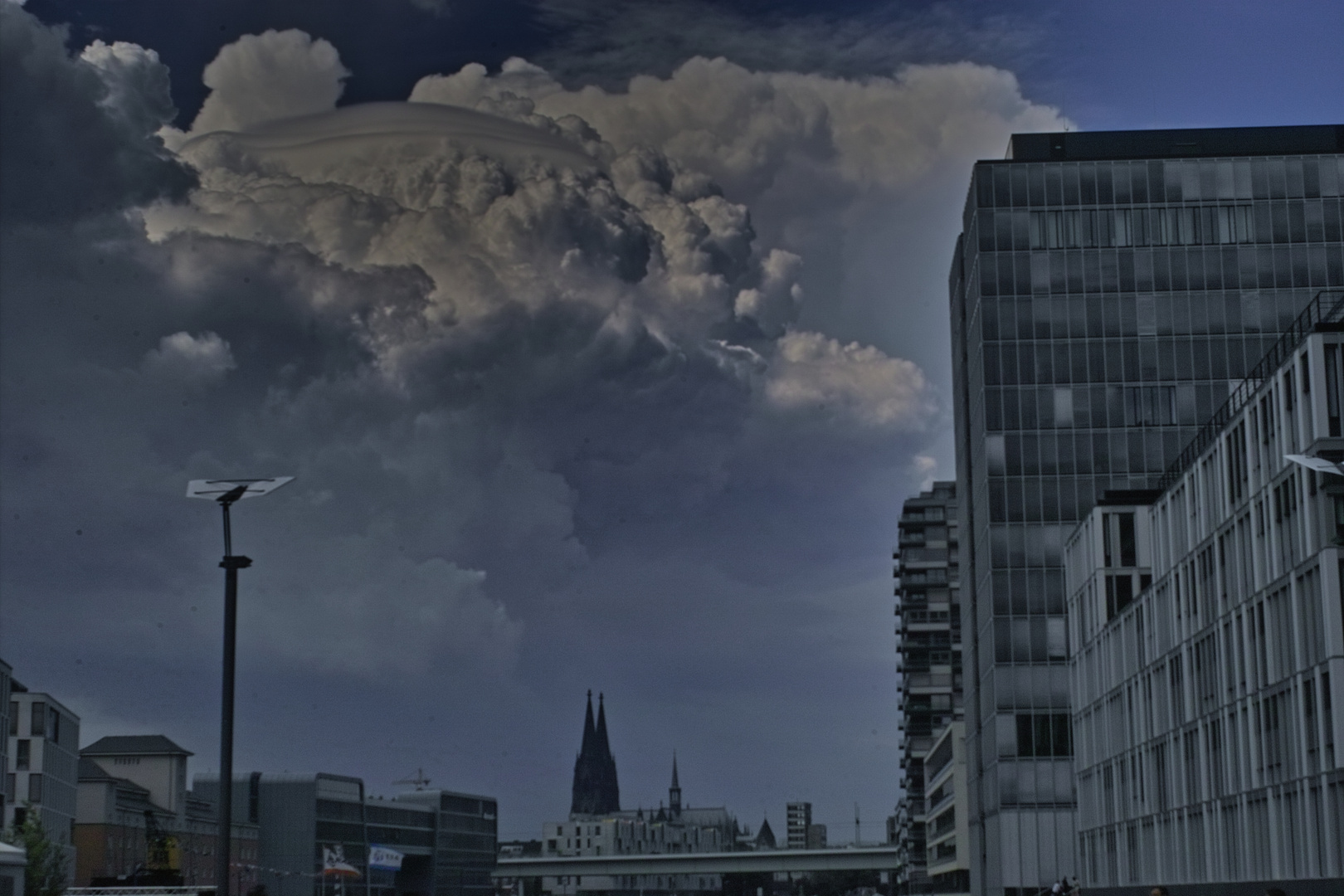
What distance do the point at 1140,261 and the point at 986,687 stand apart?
29.7m

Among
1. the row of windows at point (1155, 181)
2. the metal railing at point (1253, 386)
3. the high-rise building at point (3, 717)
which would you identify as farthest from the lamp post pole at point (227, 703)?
the high-rise building at point (3, 717)

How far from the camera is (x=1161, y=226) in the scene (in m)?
118

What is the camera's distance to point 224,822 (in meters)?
25.4

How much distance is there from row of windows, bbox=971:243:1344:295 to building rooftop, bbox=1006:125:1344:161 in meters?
8.07

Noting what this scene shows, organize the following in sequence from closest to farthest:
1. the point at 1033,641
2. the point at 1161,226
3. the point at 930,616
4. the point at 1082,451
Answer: the point at 1033,641
the point at 1082,451
the point at 1161,226
the point at 930,616

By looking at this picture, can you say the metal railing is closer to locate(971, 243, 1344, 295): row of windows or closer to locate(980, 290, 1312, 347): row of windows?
locate(980, 290, 1312, 347): row of windows

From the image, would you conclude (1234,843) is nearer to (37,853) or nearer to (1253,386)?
(1253,386)

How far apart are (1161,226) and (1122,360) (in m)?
9.41

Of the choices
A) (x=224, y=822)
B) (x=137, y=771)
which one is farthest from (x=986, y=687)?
(x=137, y=771)

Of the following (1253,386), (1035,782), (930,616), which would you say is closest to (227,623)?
(1253,386)

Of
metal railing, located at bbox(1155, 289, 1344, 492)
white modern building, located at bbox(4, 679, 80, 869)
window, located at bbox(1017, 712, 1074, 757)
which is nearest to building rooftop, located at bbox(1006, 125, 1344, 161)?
window, located at bbox(1017, 712, 1074, 757)

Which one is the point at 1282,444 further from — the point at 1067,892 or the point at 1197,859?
the point at 1067,892

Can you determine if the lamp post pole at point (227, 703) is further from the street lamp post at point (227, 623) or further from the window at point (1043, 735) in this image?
the window at point (1043, 735)

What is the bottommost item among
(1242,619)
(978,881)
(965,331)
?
(978,881)
